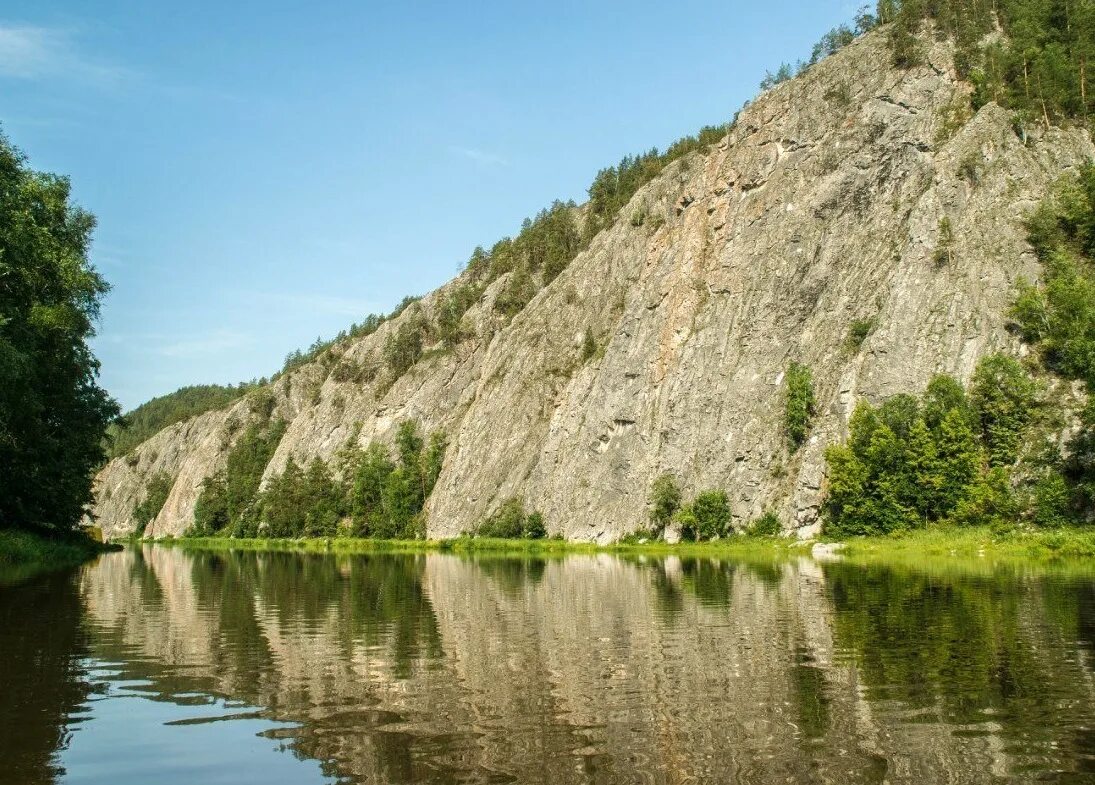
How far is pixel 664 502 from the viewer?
91250 mm

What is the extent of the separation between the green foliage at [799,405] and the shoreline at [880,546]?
11538 mm

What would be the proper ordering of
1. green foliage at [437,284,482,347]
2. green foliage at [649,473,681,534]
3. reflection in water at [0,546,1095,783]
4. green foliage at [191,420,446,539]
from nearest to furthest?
reflection in water at [0,546,1095,783], green foliage at [649,473,681,534], green foliage at [191,420,446,539], green foliage at [437,284,482,347]

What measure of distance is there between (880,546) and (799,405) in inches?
894

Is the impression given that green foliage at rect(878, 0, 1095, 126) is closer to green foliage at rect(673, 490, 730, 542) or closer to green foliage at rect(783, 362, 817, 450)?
green foliage at rect(783, 362, 817, 450)

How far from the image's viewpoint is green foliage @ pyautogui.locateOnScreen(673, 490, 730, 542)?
8531cm

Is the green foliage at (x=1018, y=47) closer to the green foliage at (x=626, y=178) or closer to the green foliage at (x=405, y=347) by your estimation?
the green foliage at (x=626, y=178)

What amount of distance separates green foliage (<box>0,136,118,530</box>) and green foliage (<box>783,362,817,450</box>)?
2312 inches

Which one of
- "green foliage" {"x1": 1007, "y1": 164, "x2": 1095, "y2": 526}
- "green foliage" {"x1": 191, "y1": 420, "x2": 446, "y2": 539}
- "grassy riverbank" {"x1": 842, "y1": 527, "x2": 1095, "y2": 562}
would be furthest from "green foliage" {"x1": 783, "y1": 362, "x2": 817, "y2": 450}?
"green foliage" {"x1": 191, "y1": 420, "x2": 446, "y2": 539}

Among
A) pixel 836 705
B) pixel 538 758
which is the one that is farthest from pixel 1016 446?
pixel 538 758

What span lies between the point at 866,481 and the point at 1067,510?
1597cm

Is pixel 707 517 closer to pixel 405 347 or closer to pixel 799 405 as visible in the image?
pixel 799 405

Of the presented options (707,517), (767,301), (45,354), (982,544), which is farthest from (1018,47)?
(45,354)

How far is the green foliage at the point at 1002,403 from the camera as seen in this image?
68.7 meters

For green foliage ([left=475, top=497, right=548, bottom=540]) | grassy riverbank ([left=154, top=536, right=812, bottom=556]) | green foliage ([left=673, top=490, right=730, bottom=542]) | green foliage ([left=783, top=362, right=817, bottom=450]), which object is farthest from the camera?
green foliage ([left=475, top=497, right=548, bottom=540])
